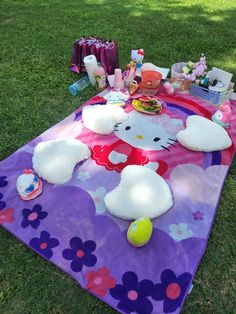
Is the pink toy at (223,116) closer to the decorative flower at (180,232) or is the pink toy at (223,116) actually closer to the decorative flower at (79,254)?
the decorative flower at (180,232)

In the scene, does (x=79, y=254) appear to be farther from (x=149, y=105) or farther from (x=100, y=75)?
(x=100, y=75)

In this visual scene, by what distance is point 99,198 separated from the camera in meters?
1.92

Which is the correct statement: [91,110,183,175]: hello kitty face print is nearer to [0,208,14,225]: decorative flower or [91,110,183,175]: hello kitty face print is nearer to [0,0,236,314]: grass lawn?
[0,0,236,314]: grass lawn

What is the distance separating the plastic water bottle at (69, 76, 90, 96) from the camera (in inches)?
110

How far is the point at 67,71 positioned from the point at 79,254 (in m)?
1.99

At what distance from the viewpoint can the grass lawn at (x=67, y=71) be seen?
1.52 m

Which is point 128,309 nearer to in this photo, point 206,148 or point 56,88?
point 206,148

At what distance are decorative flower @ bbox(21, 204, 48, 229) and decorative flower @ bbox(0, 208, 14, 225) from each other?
0.07 m

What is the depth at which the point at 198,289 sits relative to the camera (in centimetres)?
153

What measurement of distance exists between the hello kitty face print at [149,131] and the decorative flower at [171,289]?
94 cm

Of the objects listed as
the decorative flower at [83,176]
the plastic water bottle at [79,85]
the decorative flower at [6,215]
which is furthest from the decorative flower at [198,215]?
the plastic water bottle at [79,85]

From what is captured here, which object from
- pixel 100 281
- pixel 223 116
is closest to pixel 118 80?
pixel 223 116

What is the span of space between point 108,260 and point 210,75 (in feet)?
→ 6.01

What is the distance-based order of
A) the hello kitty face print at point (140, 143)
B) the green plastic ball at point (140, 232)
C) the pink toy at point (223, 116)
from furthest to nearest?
the pink toy at point (223, 116) → the hello kitty face print at point (140, 143) → the green plastic ball at point (140, 232)
